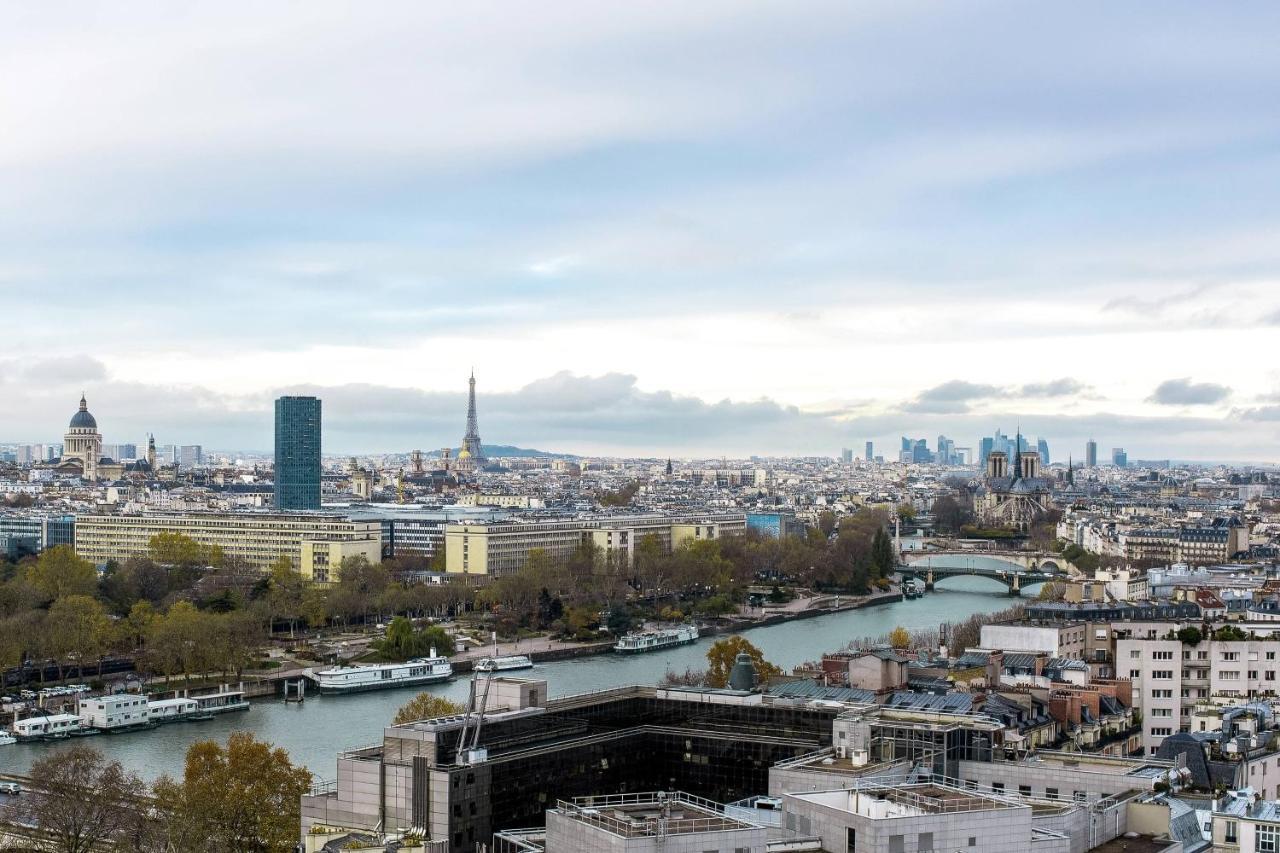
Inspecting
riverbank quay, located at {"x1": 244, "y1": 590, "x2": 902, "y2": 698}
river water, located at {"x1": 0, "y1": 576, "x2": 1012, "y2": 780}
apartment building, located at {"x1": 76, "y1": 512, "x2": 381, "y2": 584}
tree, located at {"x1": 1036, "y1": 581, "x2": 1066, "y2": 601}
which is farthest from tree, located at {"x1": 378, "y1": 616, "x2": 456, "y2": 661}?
tree, located at {"x1": 1036, "y1": 581, "x2": 1066, "y2": 601}

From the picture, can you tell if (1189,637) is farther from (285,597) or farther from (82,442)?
(82,442)

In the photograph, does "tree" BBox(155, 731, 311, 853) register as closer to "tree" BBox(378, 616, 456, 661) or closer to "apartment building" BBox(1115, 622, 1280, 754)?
"apartment building" BBox(1115, 622, 1280, 754)

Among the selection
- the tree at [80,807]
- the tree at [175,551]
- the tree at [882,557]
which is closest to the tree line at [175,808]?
the tree at [80,807]

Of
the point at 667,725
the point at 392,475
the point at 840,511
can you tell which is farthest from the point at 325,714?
the point at 392,475

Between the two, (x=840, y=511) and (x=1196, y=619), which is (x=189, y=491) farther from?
(x=1196, y=619)

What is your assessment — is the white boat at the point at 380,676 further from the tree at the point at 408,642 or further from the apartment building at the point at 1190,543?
the apartment building at the point at 1190,543

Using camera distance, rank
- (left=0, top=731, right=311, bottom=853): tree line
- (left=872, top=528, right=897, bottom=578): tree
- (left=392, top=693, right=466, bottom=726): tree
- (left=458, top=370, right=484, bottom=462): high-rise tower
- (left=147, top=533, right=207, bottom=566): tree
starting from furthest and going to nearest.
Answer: (left=458, top=370, right=484, bottom=462): high-rise tower → (left=872, top=528, right=897, bottom=578): tree → (left=147, top=533, right=207, bottom=566): tree → (left=392, top=693, right=466, bottom=726): tree → (left=0, top=731, right=311, bottom=853): tree line
